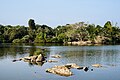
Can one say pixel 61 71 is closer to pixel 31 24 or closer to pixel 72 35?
pixel 72 35

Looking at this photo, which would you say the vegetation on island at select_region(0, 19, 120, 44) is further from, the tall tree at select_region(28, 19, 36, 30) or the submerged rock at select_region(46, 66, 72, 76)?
the submerged rock at select_region(46, 66, 72, 76)

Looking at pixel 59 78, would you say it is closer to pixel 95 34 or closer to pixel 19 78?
pixel 19 78

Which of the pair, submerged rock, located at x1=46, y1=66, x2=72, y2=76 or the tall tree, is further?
the tall tree

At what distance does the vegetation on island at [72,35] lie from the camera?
105188mm

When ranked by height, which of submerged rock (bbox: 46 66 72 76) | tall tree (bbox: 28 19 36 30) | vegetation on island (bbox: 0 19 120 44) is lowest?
submerged rock (bbox: 46 66 72 76)

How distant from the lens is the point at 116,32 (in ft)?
369

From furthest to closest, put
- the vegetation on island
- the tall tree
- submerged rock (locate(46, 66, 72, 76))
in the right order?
the tall tree, the vegetation on island, submerged rock (locate(46, 66, 72, 76))

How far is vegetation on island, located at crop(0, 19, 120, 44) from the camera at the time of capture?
10519 centimetres

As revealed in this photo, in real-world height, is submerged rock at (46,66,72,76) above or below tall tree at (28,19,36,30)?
below

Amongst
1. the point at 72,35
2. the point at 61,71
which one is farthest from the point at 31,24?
the point at 61,71

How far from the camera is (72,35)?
105625 mm

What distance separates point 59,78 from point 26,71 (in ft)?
24.9

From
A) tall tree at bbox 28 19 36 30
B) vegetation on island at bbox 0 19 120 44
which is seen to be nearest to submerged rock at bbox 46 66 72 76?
vegetation on island at bbox 0 19 120 44

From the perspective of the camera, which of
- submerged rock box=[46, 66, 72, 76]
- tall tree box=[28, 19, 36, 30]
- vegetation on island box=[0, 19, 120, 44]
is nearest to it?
submerged rock box=[46, 66, 72, 76]
